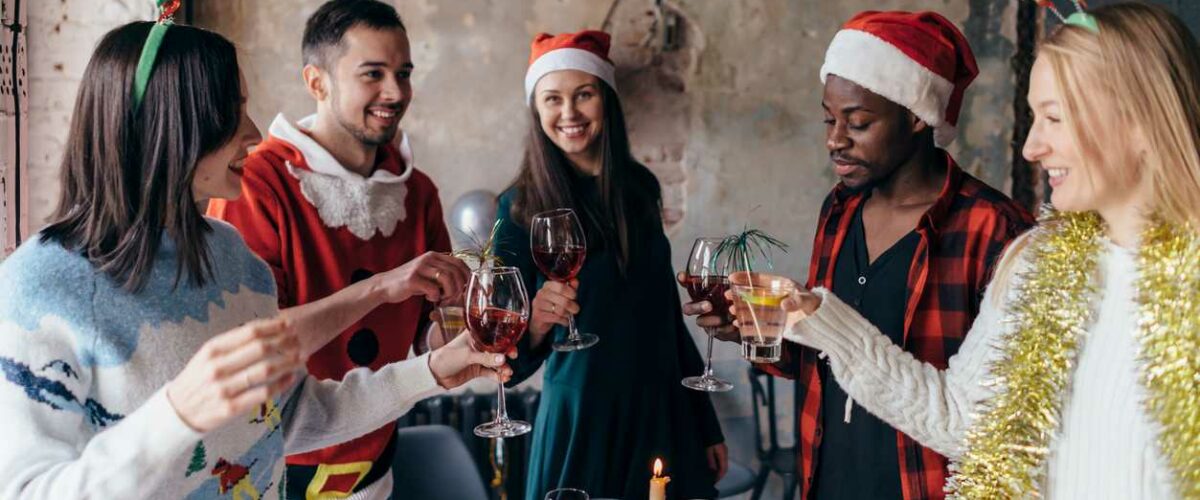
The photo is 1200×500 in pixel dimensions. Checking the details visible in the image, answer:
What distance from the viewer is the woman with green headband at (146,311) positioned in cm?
118

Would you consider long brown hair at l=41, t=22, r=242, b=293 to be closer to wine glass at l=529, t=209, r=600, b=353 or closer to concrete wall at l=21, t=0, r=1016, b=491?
wine glass at l=529, t=209, r=600, b=353

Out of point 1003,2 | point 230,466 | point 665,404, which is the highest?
point 1003,2

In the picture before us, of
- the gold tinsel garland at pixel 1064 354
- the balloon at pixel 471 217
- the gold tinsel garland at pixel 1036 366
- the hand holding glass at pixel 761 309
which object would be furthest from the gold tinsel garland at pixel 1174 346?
the balloon at pixel 471 217

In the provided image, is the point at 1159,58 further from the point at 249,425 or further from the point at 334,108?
the point at 334,108

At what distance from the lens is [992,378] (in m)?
1.68

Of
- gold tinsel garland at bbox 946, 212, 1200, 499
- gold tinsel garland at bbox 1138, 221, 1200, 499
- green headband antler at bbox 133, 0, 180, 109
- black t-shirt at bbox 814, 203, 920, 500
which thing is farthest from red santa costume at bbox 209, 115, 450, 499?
gold tinsel garland at bbox 1138, 221, 1200, 499

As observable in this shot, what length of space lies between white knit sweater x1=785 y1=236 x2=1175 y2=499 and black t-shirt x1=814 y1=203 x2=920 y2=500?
0.98 feet

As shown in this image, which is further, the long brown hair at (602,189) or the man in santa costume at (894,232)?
the long brown hair at (602,189)

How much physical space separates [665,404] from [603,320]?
296mm

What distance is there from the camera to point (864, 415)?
7.06 ft

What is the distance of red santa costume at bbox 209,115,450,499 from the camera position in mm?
2293

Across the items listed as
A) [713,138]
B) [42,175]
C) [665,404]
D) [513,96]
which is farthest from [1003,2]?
[42,175]

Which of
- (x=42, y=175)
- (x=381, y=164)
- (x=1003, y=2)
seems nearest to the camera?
(x=381, y=164)

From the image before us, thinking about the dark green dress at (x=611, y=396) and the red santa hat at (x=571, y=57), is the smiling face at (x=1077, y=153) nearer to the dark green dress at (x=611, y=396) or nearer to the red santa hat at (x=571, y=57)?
the dark green dress at (x=611, y=396)
